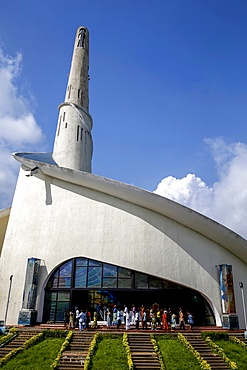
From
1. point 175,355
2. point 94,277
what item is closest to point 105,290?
point 94,277

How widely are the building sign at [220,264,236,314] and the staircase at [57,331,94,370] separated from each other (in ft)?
25.3

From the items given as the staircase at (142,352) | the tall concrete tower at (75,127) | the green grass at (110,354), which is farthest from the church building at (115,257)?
the green grass at (110,354)

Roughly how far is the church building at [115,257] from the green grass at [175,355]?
4917mm

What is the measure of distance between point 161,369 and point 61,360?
3381 mm

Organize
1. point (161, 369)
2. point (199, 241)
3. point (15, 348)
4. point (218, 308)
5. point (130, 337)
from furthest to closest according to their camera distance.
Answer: point (199, 241) < point (218, 308) < point (130, 337) < point (15, 348) < point (161, 369)

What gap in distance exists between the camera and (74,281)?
1698 cm

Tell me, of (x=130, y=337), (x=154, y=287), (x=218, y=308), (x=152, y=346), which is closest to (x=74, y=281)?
(x=154, y=287)

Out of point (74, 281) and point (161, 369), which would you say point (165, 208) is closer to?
point (74, 281)

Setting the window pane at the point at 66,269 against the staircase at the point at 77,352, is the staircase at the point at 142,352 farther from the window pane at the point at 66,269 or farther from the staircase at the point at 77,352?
the window pane at the point at 66,269

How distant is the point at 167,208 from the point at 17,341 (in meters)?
10.0

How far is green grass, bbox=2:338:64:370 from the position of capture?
957 cm

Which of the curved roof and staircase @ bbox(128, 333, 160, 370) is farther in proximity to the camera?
the curved roof

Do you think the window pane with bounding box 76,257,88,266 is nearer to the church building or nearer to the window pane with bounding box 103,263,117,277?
the church building

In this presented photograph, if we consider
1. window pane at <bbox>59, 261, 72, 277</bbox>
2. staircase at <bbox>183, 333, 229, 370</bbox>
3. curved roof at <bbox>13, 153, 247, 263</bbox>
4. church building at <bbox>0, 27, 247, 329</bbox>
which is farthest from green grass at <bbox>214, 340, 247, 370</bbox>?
window pane at <bbox>59, 261, 72, 277</bbox>
